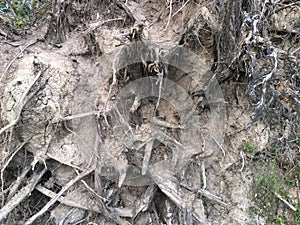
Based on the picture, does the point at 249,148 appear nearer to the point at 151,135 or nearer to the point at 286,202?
the point at 286,202

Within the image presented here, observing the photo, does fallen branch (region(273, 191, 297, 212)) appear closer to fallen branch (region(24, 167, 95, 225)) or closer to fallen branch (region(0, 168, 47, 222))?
fallen branch (region(24, 167, 95, 225))

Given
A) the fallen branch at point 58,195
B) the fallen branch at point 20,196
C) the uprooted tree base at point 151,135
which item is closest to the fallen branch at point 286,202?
the uprooted tree base at point 151,135

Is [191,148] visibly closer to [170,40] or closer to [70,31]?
[170,40]

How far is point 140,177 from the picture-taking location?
199cm

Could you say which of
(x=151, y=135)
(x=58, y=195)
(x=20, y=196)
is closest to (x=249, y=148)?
(x=151, y=135)

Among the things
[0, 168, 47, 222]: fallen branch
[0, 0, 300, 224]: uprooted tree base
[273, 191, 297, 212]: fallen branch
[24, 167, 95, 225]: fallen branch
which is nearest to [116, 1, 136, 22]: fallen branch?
[0, 0, 300, 224]: uprooted tree base

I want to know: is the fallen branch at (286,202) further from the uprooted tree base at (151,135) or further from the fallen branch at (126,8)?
the fallen branch at (126,8)

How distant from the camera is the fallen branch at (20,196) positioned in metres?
1.89

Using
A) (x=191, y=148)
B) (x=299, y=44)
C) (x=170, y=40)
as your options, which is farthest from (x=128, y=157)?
(x=299, y=44)

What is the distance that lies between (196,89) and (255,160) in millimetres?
618

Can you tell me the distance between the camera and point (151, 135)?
204cm

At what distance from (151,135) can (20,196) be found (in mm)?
890

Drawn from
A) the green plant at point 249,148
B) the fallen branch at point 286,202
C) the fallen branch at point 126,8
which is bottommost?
the fallen branch at point 286,202

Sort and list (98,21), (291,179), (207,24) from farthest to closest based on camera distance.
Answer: (98,21) → (291,179) → (207,24)
